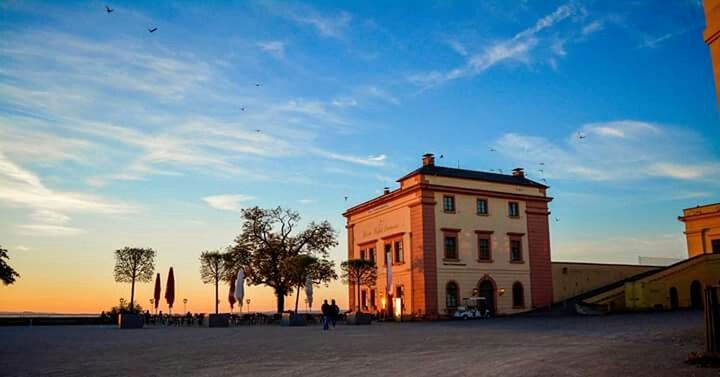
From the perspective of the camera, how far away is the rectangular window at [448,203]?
40.7 m

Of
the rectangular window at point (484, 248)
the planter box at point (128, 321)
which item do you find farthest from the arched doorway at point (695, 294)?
the planter box at point (128, 321)

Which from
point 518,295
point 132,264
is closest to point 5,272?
point 132,264

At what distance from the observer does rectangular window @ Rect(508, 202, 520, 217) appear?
43344mm

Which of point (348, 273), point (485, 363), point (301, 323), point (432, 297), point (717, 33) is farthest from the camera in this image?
point (348, 273)

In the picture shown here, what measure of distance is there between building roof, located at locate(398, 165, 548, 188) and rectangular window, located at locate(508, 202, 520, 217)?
149 cm

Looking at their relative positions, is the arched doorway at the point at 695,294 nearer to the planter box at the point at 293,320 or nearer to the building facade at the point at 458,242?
the building facade at the point at 458,242

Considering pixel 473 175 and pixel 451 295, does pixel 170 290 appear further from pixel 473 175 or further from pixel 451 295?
pixel 473 175

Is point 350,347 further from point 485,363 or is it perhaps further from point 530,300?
point 530,300

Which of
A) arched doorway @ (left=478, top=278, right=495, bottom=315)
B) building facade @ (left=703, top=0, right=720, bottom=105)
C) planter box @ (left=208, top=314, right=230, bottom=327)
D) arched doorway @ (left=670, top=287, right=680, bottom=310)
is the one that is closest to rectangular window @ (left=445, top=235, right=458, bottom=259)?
arched doorway @ (left=478, top=278, right=495, bottom=315)

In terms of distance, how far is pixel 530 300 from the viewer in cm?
4275

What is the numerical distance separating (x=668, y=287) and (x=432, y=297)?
15.1 metres

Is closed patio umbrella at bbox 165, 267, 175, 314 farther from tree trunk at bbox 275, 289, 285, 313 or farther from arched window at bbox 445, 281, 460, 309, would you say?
arched window at bbox 445, 281, 460, 309

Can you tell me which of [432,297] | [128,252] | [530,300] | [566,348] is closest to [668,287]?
[530,300]

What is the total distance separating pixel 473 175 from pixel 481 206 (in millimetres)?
3044
